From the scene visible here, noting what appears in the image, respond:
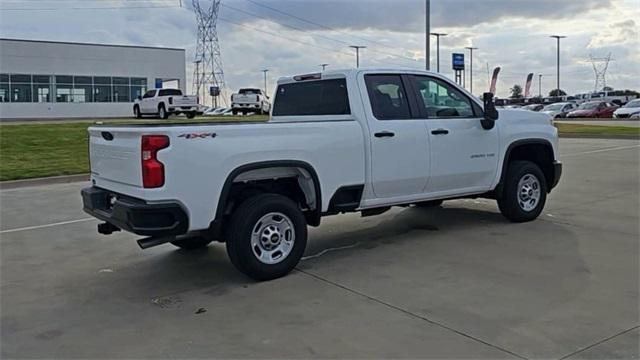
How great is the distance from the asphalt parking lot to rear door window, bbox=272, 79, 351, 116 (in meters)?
1.56

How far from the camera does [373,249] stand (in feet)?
22.6

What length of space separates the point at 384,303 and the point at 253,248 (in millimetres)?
1335

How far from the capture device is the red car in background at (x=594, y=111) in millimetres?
46781

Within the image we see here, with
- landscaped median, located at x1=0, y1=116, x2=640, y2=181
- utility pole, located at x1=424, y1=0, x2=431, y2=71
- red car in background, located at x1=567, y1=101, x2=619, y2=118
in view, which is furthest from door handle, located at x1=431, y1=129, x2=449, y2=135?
red car in background, located at x1=567, y1=101, x2=619, y2=118

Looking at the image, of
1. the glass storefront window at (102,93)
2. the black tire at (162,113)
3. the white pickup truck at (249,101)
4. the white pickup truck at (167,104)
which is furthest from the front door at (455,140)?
the glass storefront window at (102,93)

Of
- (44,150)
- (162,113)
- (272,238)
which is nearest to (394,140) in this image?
(272,238)

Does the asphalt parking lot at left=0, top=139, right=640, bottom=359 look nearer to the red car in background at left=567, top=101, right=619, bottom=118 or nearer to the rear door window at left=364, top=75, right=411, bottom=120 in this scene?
the rear door window at left=364, top=75, right=411, bottom=120

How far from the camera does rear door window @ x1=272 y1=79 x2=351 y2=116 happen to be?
6.74 m

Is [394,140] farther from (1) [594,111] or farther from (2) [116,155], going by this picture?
(1) [594,111]

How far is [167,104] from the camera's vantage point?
106ft

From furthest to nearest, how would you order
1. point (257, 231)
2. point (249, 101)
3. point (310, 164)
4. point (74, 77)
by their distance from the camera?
1. point (74, 77)
2. point (249, 101)
3. point (310, 164)
4. point (257, 231)

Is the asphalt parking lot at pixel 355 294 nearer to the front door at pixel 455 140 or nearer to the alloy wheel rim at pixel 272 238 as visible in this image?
the alloy wheel rim at pixel 272 238

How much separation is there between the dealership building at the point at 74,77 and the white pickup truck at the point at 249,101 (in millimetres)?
20130

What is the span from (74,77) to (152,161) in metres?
53.7
